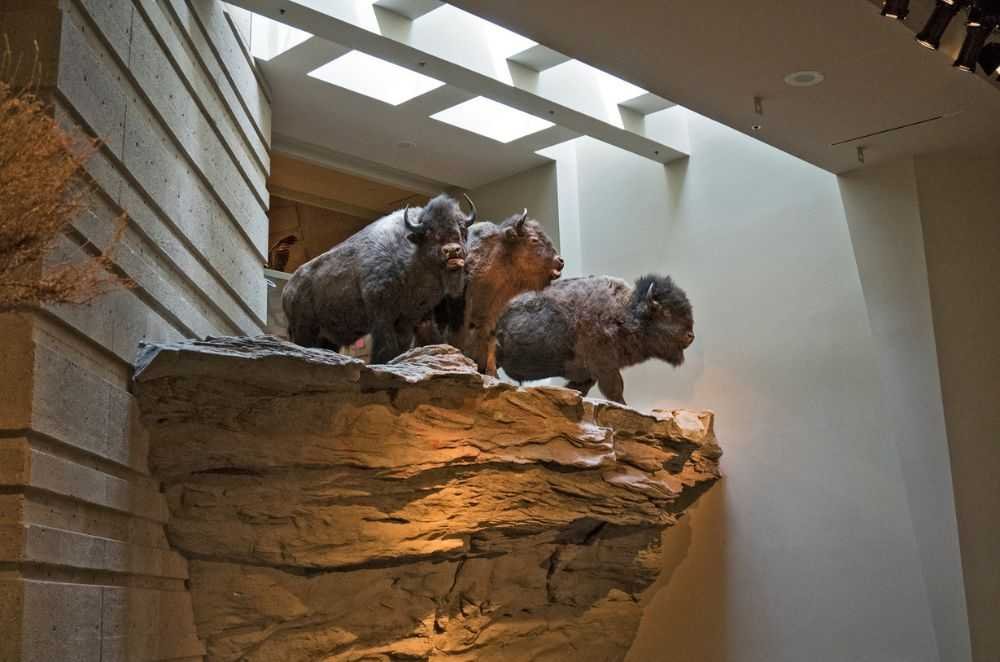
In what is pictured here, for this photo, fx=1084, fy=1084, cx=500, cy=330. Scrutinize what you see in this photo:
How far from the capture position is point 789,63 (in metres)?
6.65

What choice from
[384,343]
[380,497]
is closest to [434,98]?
[384,343]

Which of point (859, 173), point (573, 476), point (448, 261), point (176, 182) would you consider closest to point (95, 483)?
point (176, 182)

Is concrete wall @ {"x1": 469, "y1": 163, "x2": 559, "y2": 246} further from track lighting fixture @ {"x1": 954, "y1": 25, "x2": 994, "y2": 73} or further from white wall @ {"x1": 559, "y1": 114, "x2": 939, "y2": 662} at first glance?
track lighting fixture @ {"x1": 954, "y1": 25, "x2": 994, "y2": 73}

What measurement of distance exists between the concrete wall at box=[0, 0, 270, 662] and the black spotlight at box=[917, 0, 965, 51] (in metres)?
3.84

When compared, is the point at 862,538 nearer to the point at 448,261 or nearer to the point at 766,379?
the point at 766,379

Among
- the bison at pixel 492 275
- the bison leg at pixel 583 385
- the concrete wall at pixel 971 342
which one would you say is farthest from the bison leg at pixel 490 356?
the concrete wall at pixel 971 342

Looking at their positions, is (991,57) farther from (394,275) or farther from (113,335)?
(113,335)

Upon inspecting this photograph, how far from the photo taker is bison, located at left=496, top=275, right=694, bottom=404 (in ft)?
26.1

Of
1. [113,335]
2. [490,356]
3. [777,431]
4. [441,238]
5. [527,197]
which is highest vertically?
[527,197]

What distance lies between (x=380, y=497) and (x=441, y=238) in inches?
63.9

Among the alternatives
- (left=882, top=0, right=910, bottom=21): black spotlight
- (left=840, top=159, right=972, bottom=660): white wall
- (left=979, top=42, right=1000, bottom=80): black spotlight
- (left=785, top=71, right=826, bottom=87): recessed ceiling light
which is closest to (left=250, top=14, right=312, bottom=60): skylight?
(left=785, top=71, right=826, bottom=87): recessed ceiling light

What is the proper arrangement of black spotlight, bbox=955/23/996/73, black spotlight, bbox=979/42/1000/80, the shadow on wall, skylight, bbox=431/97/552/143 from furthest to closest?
1. skylight, bbox=431/97/552/143
2. the shadow on wall
3. black spotlight, bbox=979/42/1000/80
4. black spotlight, bbox=955/23/996/73

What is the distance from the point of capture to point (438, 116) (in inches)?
368

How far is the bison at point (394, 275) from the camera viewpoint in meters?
6.64
